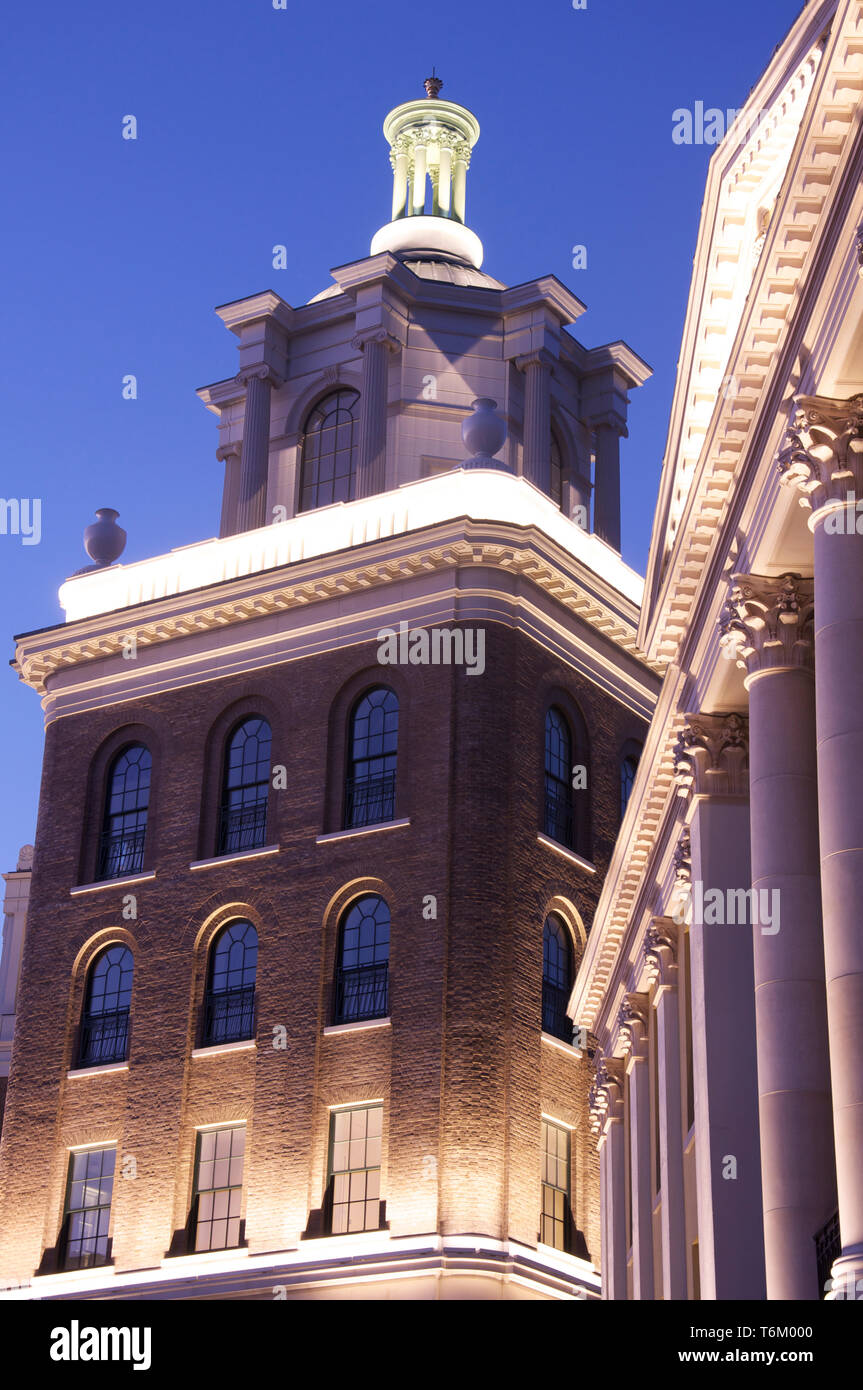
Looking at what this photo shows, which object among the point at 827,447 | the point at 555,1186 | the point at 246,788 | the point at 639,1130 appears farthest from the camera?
the point at 246,788

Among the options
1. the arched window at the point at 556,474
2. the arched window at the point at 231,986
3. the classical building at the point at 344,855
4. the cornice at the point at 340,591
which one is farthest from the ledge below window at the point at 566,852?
the arched window at the point at 556,474

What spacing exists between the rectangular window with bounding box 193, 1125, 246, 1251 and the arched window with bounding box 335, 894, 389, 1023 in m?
3.40

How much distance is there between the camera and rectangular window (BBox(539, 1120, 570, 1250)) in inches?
1734

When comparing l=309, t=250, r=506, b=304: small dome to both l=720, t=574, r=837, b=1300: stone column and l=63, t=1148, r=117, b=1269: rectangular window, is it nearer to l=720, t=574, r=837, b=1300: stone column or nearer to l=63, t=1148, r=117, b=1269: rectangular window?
l=63, t=1148, r=117, b=1269: rectangular window

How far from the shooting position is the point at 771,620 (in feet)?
84.5

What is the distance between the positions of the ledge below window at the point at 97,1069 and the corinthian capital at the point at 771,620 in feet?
82.1

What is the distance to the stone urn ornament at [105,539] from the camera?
54.8 m

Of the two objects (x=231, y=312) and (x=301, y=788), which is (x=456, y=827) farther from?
(x=231, y=312)

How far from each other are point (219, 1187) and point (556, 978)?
8242 millimetres

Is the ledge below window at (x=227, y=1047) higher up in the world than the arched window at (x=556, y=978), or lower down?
lower down

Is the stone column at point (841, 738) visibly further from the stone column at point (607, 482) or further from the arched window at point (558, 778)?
the stone column at point (607, 482)

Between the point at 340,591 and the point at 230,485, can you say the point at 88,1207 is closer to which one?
the point at 340,591

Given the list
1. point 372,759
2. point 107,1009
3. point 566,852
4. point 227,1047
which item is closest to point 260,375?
point 372,759
